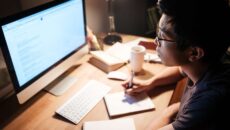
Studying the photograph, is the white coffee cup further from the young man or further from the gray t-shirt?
the gray t-shirt

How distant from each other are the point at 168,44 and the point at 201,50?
13 cm

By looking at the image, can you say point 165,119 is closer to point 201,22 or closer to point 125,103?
point 125,103

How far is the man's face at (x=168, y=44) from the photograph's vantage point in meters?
1.01

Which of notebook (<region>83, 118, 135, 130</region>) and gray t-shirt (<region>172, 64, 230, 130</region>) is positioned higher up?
gray t-shirt (<region>172, 64, 230, 130</region>)

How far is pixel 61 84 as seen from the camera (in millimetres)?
1415

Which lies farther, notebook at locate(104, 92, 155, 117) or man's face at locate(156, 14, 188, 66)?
notebook at locate(104, 92, 155, 117)

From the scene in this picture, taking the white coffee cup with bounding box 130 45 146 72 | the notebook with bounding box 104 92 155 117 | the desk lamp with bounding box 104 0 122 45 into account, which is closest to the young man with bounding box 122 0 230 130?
the notebook with bounding box 104 92 155 117

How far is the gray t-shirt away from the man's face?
0.13m

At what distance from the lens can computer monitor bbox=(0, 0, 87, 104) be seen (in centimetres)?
107

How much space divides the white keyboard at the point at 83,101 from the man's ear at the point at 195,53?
51 cm

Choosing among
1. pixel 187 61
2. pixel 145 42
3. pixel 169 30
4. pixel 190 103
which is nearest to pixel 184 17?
pixel 169 30

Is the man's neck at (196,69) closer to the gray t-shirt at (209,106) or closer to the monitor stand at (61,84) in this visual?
the gray t-shirt at (209,106)

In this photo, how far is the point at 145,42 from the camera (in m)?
1.80

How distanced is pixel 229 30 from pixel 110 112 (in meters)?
0.61
